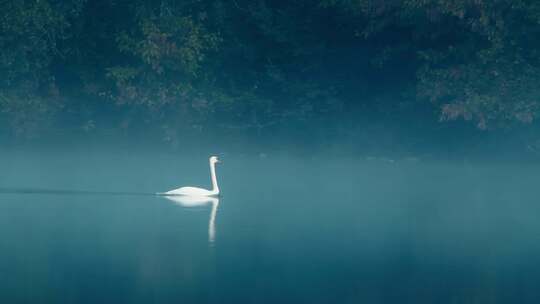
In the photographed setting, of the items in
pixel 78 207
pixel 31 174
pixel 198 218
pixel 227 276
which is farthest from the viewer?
pixel 31 174

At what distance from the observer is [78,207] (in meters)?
19.1

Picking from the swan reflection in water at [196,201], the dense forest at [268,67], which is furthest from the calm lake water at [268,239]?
the dense forest at [268,67]

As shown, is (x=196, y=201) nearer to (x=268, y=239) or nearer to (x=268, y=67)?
(x=268, y=239)

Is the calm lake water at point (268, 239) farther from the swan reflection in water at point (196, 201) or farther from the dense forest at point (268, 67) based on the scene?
the dense forest at point (268, 67)

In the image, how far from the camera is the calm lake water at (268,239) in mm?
11586

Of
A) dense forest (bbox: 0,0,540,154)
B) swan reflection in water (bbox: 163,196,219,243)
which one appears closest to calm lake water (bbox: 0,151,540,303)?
swan reflection in water (bbox: 163,196,219,243)

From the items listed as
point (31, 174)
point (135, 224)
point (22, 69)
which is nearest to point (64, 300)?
point (135, 224)

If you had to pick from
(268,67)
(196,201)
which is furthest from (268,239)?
(268,67)

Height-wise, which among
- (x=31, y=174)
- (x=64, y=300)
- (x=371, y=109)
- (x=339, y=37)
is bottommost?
(x=64, y=300)

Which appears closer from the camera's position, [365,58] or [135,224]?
[135,224]

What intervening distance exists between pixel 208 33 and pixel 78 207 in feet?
49.9

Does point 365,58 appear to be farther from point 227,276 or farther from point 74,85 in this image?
point 227,276

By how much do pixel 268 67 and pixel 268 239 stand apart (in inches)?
766

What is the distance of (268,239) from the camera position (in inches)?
607
